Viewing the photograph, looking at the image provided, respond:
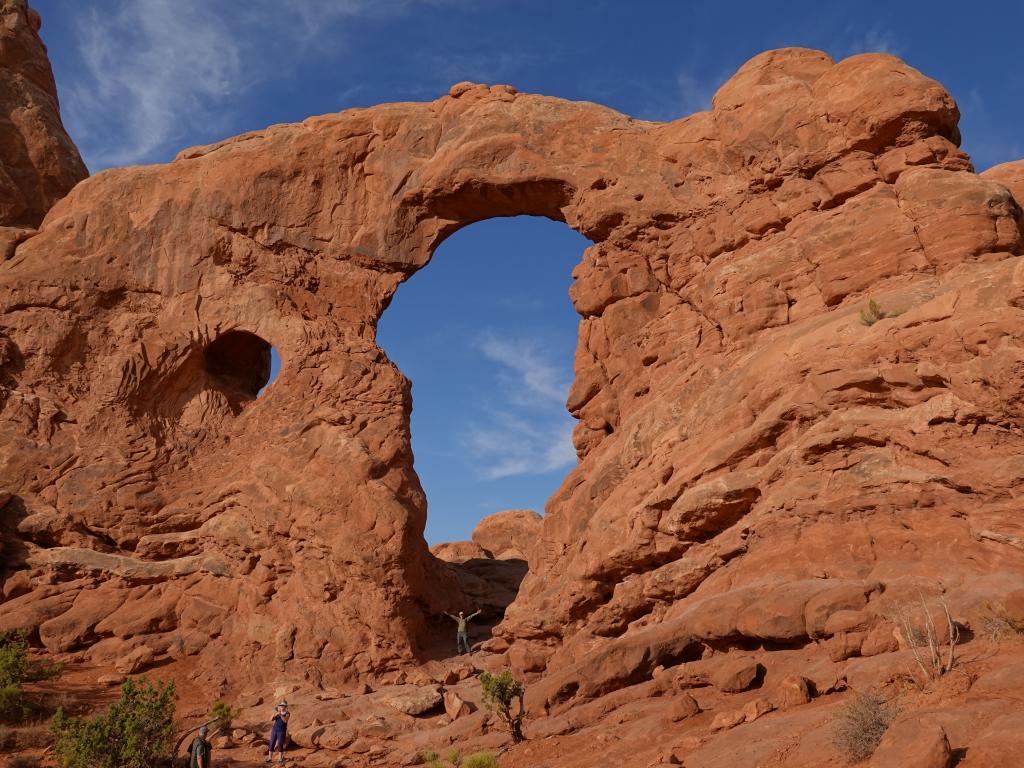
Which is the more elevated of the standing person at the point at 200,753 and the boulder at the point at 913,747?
the standing person at the point at 200,753

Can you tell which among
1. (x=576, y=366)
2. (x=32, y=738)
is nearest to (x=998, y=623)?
(x=576, y=366)

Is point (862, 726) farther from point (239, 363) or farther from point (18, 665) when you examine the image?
point (239, 363)

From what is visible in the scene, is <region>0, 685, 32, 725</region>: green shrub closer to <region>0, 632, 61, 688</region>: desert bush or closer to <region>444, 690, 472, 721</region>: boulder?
<region>0, 632, 61, 688</region>: desert bush

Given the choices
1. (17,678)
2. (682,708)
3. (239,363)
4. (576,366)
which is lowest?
(682,708)

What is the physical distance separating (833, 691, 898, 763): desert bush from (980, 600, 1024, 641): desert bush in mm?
2044

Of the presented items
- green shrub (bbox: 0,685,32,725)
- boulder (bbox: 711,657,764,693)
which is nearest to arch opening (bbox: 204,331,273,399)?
green shrub (bbox: 0,685,32,725)

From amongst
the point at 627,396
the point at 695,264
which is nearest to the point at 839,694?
the point at 627,396

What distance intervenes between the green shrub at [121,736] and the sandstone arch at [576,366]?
5.85 metres

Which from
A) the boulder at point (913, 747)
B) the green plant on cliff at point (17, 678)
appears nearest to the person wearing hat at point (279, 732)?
the green plant on cliff at point (17, 678)

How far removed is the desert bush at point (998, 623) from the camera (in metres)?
9.48

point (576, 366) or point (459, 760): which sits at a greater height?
point (576, 366)

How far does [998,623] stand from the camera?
9.66m

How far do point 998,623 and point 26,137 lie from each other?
31.7m

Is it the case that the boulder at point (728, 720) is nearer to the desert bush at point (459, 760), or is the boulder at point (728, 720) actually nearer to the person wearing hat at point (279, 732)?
the desert bush at point (459, 760)
